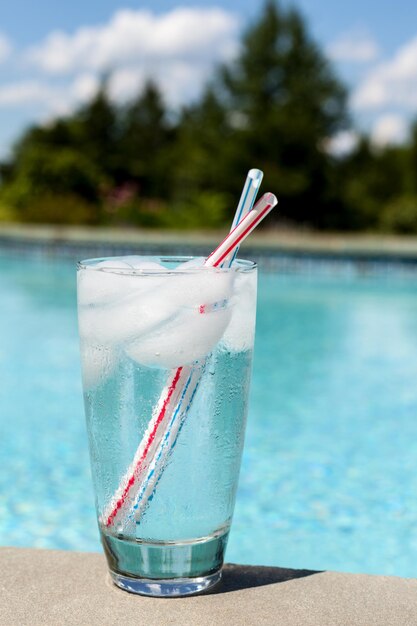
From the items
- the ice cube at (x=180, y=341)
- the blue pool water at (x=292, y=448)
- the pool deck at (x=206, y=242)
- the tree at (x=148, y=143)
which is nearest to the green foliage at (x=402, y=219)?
the pool deck at (x=206, y=242)

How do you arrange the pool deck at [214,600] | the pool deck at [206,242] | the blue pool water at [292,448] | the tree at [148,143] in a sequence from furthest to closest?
the tree at [148,143] < the pool deck at [206,242] < the blue pool water at [292,448] < the pool deck at [214,600]

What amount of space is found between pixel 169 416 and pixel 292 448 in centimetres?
398

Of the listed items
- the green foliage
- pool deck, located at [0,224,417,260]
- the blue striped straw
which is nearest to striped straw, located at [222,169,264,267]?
the blue striped straw

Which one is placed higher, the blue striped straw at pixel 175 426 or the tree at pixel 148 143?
the tree at pixel 148 143

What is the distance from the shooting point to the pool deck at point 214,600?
4.52 feet

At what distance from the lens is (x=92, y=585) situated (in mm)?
1505

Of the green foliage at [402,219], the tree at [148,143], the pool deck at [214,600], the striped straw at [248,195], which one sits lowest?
the pool deck at [214,600]

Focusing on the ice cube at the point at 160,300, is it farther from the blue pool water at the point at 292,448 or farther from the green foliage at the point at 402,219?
the green foliage at the point at 402,219

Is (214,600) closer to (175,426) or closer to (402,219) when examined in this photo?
(175,426)

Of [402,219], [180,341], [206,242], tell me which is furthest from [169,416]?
[402,219]

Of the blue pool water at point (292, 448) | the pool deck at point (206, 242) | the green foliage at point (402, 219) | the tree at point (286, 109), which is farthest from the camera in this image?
the tree at point (286, 109)

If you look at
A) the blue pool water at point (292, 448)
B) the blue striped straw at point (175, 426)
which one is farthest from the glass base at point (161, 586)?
the blue pool water at point (292, 448)

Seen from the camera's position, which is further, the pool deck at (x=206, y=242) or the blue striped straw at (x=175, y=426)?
the pool deck at (x=206, y=242)

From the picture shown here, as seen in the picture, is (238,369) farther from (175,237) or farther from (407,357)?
(175,237)
